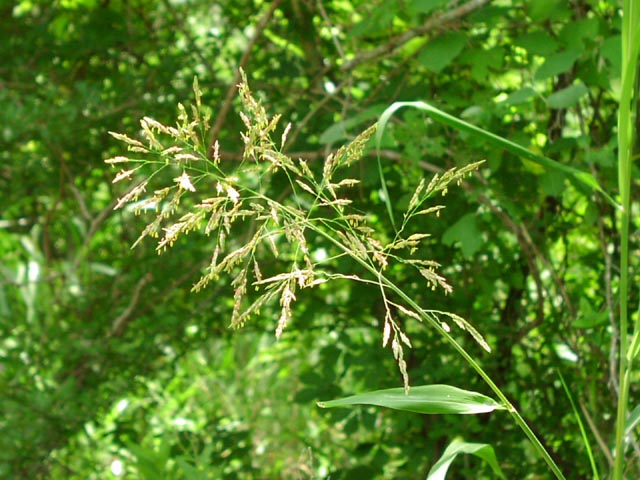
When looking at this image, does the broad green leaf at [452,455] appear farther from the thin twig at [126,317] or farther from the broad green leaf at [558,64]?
the thin twig at [126,317]

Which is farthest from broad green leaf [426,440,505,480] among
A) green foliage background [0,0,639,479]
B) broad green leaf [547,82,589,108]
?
broad green leaf [547,82,589,108]

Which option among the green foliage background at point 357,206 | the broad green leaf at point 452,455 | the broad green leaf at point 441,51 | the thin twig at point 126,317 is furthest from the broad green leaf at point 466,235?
the broad green leaf at point 452,455

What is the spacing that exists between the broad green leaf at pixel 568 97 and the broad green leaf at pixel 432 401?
895 mm

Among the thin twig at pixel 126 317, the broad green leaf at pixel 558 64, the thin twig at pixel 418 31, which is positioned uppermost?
the broad green leaf at pixel 558 64

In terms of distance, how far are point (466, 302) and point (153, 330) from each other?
773mm

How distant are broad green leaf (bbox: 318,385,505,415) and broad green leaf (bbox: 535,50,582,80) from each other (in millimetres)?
969

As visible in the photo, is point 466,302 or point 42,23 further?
point 42,23

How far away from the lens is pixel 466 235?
2.07 meters

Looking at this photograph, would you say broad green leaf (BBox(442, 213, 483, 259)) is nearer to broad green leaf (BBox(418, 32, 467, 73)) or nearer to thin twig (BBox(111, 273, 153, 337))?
broad green leaf (BBox(418, 32, 467, 73))

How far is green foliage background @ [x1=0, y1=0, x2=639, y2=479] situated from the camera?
209 centimetres

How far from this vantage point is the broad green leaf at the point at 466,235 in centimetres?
205

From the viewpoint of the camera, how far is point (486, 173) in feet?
8.16

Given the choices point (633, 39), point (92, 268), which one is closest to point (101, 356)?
point (92, 268)

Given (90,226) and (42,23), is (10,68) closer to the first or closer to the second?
(42,23)
